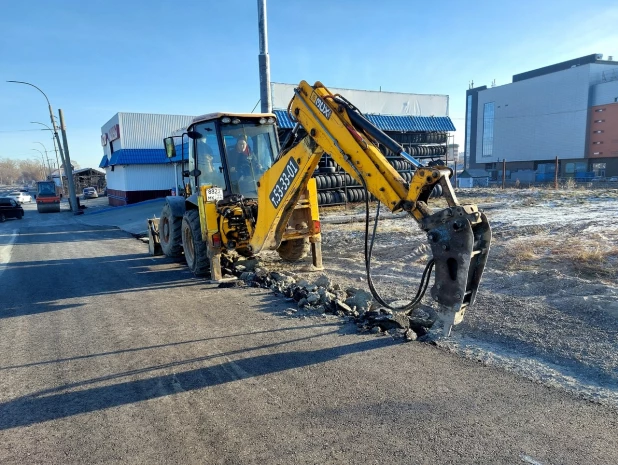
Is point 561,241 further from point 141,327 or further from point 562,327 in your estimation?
point 141,327

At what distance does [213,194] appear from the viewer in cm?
727

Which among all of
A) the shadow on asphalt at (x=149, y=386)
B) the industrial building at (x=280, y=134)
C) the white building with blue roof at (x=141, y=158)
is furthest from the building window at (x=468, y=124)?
the shadow on asphalt at (x=149, y=386)

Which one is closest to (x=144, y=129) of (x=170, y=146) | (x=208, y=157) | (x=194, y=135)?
(x=170, y=146)

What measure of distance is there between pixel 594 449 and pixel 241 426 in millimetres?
2362

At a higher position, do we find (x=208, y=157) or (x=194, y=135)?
(x=194, y=135)

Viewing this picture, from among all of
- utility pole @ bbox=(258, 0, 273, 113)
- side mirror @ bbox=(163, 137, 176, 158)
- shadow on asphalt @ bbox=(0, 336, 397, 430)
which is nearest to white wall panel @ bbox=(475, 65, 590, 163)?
utility pole @ bbox=(258, 0, 273, 113)

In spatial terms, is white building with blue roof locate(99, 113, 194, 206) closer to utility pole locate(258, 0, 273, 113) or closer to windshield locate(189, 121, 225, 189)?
utility pole locate(258, 0, 273, 113)

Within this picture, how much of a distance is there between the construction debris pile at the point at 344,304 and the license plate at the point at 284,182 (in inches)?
52.2

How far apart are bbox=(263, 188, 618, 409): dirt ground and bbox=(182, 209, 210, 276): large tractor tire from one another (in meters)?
1.36

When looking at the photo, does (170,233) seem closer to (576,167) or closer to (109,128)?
(109,128)

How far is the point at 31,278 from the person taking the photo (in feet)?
27.7

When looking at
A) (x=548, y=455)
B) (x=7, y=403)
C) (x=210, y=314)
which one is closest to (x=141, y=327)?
(x=210, y=314)

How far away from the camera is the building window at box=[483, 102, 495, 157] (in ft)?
196

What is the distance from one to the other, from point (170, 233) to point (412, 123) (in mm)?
16304
